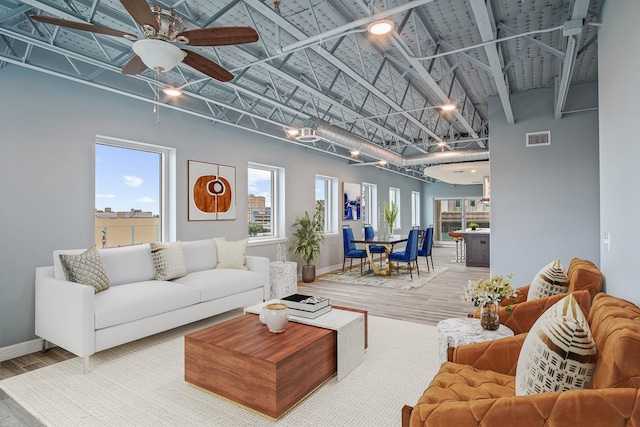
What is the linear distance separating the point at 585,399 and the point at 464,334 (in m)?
1.27

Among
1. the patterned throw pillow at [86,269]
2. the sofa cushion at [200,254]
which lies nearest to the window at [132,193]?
the sofa cushion at [200,254]

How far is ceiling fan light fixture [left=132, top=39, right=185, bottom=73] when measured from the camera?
82.1 inches

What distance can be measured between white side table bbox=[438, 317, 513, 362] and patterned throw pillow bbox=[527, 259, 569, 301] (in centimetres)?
45

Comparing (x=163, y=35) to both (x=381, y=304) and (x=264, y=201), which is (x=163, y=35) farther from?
(x=264, y=201)

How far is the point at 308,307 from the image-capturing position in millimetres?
3094

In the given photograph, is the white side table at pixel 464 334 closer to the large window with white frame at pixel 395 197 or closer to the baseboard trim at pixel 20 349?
the baseboard trim at pixel 20 349

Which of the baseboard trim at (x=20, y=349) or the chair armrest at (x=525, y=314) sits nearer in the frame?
the chair armrest at (x=525, y=314)

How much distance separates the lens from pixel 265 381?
2248 millimetres

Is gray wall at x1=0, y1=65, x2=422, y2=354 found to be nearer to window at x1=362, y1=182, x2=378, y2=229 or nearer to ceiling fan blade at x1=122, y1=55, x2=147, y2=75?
ceiling fan blade at x1=122, y1=55, x2=147, y2=75

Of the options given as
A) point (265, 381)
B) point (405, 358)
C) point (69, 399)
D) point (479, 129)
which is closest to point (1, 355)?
point (69, 399)

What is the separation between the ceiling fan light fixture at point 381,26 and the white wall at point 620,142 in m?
1.36

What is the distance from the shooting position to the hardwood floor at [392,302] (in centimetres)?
331

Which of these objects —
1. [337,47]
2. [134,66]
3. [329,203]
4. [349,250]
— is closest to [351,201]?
[329,203]

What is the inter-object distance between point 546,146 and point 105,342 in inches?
243
